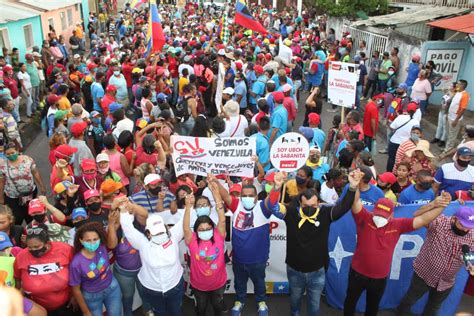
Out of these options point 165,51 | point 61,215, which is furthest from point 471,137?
point 165,51

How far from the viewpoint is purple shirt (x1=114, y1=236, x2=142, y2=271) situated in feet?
14.0

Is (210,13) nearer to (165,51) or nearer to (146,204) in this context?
(165,51)

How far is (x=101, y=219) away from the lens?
455 centimetres

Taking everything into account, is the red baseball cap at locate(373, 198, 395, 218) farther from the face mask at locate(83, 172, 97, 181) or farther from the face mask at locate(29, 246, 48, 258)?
A: the face mask at locate(83, 172, 97, 181)

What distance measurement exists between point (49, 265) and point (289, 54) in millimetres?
10449

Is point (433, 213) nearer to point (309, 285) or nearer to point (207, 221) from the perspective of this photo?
point (309, 285)

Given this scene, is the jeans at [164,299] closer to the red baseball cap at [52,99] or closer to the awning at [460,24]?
the red baseball cap at [52,99]

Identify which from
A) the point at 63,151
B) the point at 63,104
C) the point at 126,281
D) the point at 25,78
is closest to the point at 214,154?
the point at 126,281

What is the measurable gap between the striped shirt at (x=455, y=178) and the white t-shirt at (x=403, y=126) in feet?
6.63

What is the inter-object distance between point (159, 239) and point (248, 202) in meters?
0.99

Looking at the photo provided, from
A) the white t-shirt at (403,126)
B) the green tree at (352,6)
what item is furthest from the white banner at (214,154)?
the green tree at (352,6)

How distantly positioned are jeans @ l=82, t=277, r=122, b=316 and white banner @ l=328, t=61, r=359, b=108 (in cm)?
526

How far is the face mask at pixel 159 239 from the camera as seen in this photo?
13.0ft

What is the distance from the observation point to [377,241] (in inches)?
165
